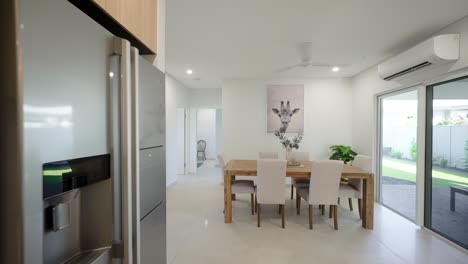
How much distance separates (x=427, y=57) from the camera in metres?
2.80

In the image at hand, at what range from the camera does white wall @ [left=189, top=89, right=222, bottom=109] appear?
7059 millimetres

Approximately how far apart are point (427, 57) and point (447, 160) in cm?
133

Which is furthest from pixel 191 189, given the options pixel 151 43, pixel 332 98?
pixel 151 43

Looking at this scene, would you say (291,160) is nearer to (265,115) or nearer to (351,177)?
(351,177)

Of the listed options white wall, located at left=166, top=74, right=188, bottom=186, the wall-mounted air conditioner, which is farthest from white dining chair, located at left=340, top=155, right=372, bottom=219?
white wall, located at left=166, top=74, right=188, bottom=186

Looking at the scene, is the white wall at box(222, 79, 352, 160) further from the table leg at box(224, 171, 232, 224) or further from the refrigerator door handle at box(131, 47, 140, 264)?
the refrigerator door handle at box(131, 47, 140, 264)

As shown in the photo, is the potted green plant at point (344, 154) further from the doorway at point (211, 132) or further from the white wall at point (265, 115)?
the doorway at point (211, 132)

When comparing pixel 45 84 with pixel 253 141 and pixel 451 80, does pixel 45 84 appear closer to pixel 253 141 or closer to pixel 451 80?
pixel 451 80

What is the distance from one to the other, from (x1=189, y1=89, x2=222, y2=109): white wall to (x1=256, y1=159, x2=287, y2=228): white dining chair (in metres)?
4.10

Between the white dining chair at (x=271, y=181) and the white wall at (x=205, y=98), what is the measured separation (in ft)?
13.4

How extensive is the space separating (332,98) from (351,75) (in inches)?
24.5

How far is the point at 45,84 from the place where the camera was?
657 millimetres

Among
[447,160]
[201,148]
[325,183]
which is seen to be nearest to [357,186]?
[325,183]

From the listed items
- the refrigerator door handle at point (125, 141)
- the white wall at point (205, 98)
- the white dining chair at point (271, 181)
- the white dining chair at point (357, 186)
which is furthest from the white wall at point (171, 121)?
the refrigerator door handle at point (125, 141)
